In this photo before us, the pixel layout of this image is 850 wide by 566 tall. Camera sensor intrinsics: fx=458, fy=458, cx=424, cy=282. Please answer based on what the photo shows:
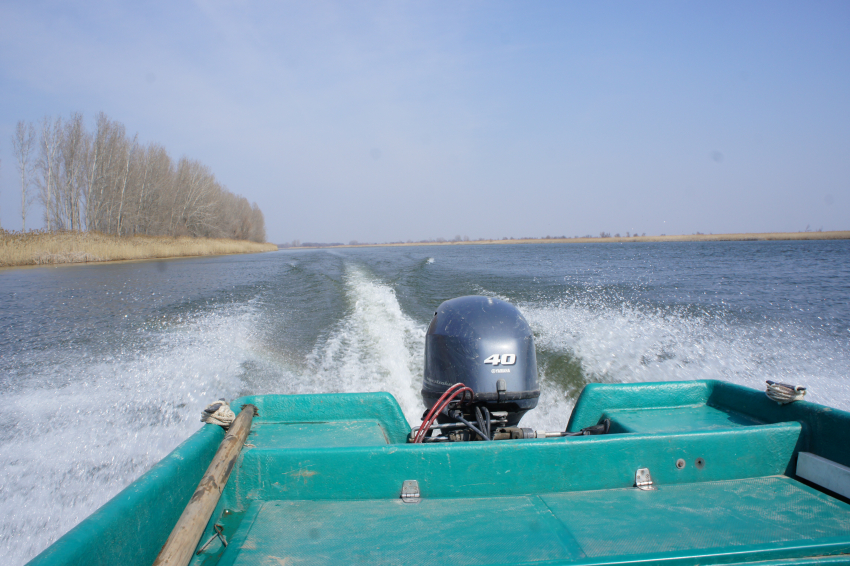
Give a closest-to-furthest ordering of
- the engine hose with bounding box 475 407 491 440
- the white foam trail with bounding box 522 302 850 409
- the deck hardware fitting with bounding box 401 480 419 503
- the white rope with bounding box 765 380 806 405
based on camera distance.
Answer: the deck hardware fitting with bounding box 401 480 419 503 → the white rope with bounding box 765 380 806 405 → the engine hose with bounding box 475 407 491 440 → the white foam trail with bounding box 522 302 850 409

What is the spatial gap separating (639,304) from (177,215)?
3528cm

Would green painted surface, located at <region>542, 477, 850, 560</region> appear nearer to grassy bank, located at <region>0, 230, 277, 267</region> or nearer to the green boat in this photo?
the green boat

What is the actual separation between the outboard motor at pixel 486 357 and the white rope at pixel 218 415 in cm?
99

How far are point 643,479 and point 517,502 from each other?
1.62 ft

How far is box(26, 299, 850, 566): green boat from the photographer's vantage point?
4.12 ft

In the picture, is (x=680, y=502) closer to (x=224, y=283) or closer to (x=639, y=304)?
(x=639, y=304)

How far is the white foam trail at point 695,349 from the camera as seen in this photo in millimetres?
4176

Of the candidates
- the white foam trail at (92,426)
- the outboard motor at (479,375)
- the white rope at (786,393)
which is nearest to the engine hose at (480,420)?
the outboard motor at (479,375)

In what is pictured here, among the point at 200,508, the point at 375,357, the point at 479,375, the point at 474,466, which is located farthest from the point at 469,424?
the point at 375,357

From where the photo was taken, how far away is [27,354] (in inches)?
180

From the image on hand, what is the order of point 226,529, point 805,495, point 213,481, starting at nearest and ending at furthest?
point 213,481 < point 226,529 < point 805,495

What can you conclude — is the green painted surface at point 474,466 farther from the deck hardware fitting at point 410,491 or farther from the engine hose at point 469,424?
the engine hose at point 469,424

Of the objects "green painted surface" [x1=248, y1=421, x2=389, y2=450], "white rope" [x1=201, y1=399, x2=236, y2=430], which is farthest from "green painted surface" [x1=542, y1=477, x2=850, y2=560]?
"white rope" [x1=201, y1=399, x2=236, y2=430]

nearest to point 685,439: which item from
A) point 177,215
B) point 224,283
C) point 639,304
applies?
point 639,304
